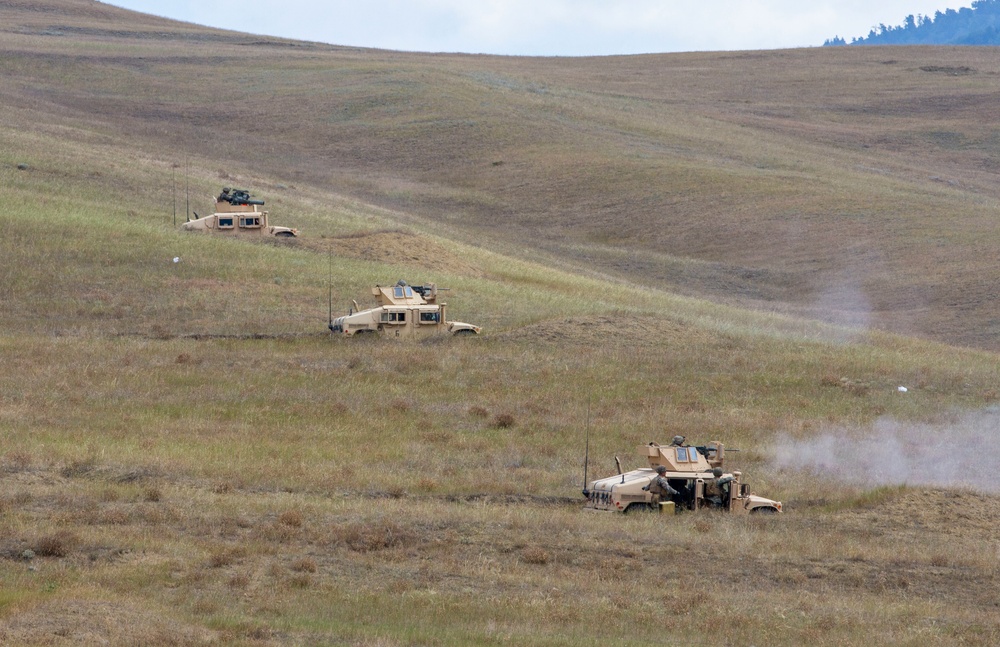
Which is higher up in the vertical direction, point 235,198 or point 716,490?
point 235,198

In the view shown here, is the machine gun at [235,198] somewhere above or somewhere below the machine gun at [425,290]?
above

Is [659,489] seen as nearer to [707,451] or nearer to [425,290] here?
[707,451]

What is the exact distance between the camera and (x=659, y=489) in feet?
75.9

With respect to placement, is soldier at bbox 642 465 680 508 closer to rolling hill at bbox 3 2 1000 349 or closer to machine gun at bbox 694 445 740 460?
machine gun at bbox 694 445 740 460

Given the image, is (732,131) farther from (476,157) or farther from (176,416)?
(176,416)

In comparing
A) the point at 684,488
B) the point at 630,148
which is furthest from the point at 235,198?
the point at 630,148

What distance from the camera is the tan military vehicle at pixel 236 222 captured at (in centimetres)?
5375

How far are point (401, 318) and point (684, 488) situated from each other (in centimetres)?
1753

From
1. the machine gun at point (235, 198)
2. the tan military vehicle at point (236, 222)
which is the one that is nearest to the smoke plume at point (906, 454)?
the tan military vehicle at point (236, 222)

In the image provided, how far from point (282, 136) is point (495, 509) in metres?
76.1

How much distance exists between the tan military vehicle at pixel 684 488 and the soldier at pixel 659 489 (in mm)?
44

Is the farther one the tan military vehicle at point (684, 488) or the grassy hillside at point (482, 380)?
the tan military vehicle at point (684, 488)

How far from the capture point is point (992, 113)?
111m

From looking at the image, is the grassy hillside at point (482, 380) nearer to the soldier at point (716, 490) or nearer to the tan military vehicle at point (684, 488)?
the tan military vehicle at point (684, 488)
